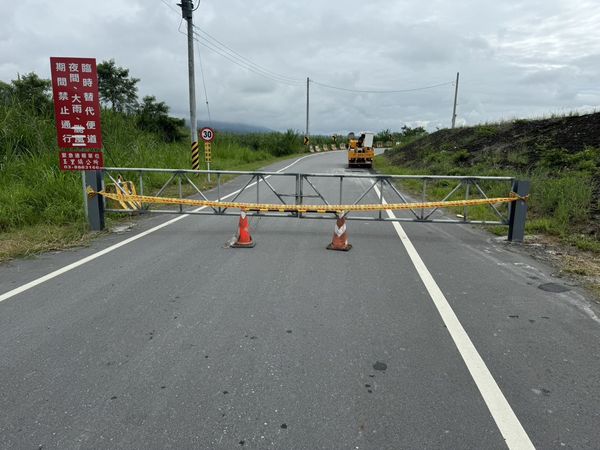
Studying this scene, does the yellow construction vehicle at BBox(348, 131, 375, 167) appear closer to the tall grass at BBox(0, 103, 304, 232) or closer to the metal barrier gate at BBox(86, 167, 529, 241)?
the tall grass at BBox(0, 103, 304, 232)

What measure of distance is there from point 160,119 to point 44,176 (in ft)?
51.7

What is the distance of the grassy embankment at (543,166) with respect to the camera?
329 inches

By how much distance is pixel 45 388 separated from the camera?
119 inches

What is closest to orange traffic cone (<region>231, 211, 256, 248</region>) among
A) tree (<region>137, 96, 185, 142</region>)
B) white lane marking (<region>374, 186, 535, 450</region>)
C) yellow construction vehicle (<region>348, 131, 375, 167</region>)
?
white lane marking (<region>374, 186, 535, 450</region>)

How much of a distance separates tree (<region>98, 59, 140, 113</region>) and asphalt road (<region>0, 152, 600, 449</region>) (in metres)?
21.7

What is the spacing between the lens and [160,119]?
24.6 metres

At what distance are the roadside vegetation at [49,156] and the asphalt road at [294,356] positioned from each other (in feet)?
6.23

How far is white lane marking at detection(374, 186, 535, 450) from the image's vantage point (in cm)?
258

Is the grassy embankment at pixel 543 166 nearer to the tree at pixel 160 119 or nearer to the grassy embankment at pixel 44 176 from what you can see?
the grassy embankment at pixel 44 176

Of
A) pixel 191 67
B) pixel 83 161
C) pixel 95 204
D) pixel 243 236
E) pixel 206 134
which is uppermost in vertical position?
pixel 191 67

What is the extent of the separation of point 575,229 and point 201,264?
693cm

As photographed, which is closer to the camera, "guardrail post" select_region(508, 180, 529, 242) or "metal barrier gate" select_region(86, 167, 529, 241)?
"guardrail post" select_region(508, 180, 529, 242)

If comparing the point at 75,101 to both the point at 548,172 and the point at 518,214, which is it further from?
the point at 548,172

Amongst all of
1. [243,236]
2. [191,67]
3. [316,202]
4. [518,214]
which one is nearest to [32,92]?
[191,67]
